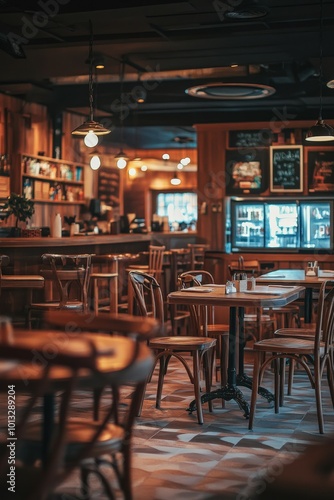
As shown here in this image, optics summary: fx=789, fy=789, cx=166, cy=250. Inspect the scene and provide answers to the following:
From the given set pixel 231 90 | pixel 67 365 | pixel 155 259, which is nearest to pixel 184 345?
pixel 67 365

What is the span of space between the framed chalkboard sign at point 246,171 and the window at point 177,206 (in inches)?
317

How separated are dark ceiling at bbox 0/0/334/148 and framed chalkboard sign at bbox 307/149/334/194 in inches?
21.9

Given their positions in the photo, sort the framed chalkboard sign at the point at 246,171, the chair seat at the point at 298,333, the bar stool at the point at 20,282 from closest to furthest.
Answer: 1. the chair seat at the point at 298,333
2. the bar stool at the point at 20,282
3. the framed chalkboard sign at the point at 246,171

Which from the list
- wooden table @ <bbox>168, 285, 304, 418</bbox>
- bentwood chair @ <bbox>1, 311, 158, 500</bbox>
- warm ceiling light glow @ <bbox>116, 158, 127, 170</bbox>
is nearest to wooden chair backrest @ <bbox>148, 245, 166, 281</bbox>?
warm ceiling light glow @ <bbox>116, 158, 127, 170</bbox>

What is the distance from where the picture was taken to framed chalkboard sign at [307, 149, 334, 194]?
11.3m

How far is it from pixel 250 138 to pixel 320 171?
1.14 metres

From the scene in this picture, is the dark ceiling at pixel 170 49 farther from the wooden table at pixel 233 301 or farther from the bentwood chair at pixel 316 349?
the bentwood chair at pixel 316 349

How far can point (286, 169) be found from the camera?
37.5 ft

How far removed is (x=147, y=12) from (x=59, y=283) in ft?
8.71

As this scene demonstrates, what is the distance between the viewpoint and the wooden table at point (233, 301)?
207 inches

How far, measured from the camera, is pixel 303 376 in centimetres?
747

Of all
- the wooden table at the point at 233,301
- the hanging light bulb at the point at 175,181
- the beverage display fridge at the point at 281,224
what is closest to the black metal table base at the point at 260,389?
the wooden table at the point at 233,301

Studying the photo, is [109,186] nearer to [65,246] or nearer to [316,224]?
[316,224]

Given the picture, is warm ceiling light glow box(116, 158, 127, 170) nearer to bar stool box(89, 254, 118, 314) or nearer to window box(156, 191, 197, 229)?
bar stool box(89, 254, 118, 314)
